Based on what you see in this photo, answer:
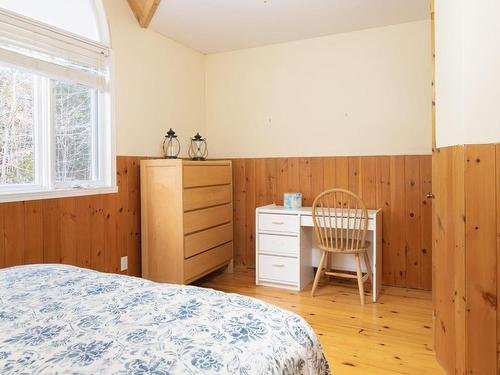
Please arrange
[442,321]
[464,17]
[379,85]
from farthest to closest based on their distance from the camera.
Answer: [379,85] < [442,321] < [464,17]

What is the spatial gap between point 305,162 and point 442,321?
1994mm

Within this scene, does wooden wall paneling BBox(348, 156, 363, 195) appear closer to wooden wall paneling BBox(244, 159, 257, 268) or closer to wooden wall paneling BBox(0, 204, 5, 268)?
wooden wall paneling BBox(244, 159, 257, 268)

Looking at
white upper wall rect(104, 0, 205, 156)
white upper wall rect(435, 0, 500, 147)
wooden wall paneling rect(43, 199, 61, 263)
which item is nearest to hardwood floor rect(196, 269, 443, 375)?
white upper wall rect(435, 0, 500, 147)

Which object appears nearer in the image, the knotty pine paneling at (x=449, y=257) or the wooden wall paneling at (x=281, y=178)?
the knotty pine paneling at (x=449, y=257)

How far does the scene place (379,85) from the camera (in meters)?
3.36

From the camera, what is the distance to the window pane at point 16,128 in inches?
92.2

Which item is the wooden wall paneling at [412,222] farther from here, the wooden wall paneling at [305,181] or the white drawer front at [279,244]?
the white drawer front at [279,244]

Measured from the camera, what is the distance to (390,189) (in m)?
3.33

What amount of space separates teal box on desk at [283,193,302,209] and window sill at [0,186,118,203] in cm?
154

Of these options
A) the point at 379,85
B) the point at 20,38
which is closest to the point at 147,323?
the point at 20,38

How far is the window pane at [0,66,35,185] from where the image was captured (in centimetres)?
234

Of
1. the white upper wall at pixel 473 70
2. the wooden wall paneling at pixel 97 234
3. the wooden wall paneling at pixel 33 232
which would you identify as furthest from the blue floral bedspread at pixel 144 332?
the wooden wall paneling at pixel 97 234

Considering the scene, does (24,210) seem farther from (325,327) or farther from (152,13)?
(325,327)

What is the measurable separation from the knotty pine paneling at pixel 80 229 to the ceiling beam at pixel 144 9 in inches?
46.3
